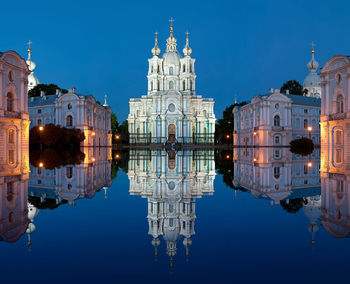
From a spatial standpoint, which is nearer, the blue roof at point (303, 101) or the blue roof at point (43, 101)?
the blue roof at point (43, 101)

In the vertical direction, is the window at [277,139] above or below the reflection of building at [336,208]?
above

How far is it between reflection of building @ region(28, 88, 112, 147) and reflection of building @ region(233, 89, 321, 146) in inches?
1092

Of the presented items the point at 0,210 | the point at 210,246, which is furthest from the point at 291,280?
the point at 0,210

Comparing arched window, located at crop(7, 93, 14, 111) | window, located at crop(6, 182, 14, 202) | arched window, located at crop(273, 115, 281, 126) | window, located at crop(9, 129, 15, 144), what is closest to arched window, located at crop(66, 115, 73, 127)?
arched window, located at crop(7, 93, 14, 111)

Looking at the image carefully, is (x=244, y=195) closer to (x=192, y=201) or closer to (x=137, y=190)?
(x=192, y=201)

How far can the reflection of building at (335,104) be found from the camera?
90.1 feet

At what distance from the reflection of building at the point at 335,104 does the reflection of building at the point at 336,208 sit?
1793cm

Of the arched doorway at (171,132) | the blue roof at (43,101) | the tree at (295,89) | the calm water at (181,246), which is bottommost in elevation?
the calm water at (181,246)

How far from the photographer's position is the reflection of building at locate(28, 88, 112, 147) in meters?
52.5

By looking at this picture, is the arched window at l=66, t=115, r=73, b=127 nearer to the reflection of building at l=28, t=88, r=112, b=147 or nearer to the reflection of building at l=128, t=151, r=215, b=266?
the reflection of building at l=28, t=88, r=112, b=147

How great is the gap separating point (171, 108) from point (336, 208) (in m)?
80.7

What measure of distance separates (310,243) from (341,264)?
83 centimetres

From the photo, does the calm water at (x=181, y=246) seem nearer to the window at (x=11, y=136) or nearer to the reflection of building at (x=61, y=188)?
the reflection of building at (x=61, y=188)

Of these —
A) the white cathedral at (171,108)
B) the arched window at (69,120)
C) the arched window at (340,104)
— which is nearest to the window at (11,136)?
the arched window at (340,104)
